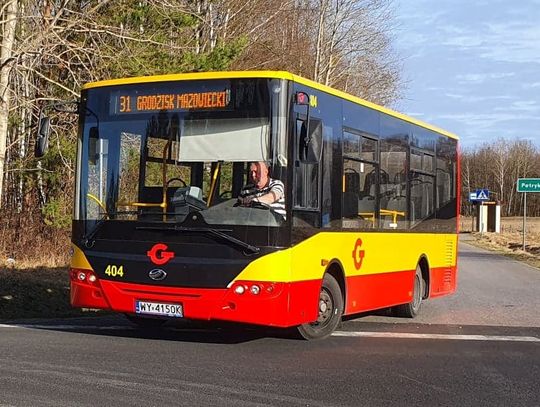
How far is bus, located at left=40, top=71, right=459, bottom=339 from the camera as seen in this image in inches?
337

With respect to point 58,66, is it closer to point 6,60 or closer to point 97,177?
point 6,60

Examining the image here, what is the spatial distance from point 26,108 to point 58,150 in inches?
49.1

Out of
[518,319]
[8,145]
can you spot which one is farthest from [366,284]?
[8,145]

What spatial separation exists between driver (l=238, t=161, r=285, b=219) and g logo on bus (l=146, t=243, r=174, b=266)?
3.29 feet

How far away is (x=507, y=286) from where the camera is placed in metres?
19.2

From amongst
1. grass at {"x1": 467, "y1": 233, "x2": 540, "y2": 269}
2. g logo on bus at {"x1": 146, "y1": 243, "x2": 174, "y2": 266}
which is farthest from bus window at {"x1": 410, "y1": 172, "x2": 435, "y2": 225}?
grass at {"x1": 467, "y1": 233, "x2": 540, "y2": 269}

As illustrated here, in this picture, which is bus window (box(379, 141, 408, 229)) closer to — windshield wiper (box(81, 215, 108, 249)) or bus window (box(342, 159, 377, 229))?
bus window (box(342, 159, 377, 229))

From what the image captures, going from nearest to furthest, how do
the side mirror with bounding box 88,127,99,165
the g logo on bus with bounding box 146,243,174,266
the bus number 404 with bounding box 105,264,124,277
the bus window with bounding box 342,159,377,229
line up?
the g logo on bus with bounding box 146,243,174,266
the bus number 404 with bounding box 105,264,124,277
the side mirror with bounding box 88,127,99,165
the bus window with bounding box 342,159,377,229

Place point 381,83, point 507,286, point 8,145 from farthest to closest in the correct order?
point 381,83, point 8,145, point 507,286

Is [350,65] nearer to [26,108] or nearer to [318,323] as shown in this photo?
[26,108]

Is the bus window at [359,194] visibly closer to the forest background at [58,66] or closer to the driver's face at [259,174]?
the driver's face at [259,174]

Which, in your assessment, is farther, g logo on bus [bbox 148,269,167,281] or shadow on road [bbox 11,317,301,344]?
shadow on road [bbox 11,317,301,344]

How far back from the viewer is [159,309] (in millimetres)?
8828

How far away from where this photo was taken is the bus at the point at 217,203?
8.55m
